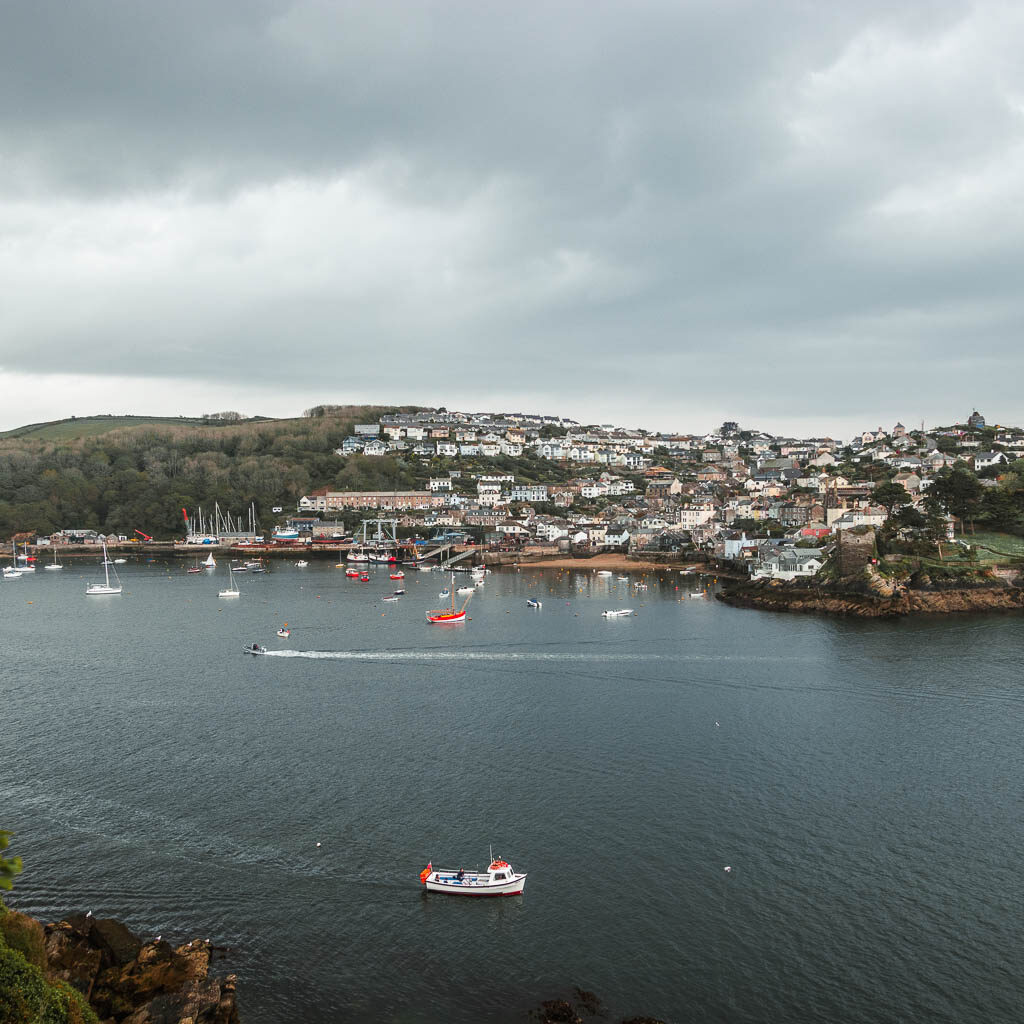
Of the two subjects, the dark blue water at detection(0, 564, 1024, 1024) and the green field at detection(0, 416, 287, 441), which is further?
the green field at detection(0, 416, 287, 441)

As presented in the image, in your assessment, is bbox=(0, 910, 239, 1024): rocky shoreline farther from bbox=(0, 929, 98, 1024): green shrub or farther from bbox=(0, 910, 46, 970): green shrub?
bbox=(0, 929, 98, 1024): green shrub

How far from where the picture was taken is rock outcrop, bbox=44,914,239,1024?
11211 mm

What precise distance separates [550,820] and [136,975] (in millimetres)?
8339

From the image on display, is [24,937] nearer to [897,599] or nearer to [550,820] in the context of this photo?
[550,820]

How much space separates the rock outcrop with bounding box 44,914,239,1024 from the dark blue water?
0.57 metres

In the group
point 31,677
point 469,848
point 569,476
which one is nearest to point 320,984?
point 469,848

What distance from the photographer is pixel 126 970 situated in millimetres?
12008

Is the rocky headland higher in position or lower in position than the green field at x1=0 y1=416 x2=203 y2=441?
lower

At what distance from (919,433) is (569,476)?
49.1 meters

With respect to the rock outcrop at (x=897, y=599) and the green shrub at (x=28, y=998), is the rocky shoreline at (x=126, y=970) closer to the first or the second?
the green shrub at (x=28, y=998)

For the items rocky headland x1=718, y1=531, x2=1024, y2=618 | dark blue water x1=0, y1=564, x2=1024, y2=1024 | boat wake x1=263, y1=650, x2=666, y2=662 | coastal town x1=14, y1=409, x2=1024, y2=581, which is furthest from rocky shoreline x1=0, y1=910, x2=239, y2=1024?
coastal town x1=14, y1=409, x2=1024, y2=581

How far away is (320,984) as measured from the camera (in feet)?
39.6

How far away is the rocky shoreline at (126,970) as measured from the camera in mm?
11078

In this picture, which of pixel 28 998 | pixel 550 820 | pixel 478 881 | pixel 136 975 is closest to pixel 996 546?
pixel 550 820
